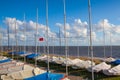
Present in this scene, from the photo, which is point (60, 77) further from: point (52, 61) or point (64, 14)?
point (52, 61)

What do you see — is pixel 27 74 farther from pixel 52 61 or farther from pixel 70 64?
pixel 52 61

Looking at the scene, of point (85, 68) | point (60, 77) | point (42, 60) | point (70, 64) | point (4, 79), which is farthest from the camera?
point (42, 60)

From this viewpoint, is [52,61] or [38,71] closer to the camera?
[38,71]

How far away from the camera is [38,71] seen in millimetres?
24844

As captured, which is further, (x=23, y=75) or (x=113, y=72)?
(x=113, y=72)

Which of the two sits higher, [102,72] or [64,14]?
[64,14]

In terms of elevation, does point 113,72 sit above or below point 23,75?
below

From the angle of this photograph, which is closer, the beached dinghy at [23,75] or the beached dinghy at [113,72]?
the beached dinghy at [23,75]

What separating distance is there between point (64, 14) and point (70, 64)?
46.1 ft

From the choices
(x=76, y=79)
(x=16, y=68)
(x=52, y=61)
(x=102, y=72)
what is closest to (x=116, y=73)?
(x=102, y=72)

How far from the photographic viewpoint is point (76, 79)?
28.3m

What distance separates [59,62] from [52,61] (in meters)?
3.17

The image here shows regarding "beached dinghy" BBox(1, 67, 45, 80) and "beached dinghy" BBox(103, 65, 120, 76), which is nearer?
"beached dinghy" BBox(1, 67, 45, 80)

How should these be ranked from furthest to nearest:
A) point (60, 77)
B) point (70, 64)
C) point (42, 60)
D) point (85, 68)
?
point (42, 60) < point (70, 64) < point (85, 68) < point (60, 77)
